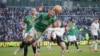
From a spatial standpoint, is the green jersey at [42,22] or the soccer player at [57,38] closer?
the green jersey at [42,22]

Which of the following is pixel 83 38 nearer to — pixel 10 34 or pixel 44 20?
pixel 10 34

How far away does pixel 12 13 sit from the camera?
3756cm

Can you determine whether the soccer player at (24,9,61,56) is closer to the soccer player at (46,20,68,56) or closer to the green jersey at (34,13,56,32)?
the green jersey at (34,13,56,32)

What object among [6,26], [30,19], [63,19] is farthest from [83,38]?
[30,19]

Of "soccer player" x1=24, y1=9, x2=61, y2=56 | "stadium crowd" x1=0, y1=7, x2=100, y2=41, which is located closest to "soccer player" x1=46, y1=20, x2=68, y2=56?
"soccer player" x1=24, y1=9, x2=61, y2=56

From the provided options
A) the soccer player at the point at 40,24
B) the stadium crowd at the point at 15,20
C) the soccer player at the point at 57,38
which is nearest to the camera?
the soccer player at the point at 40,24

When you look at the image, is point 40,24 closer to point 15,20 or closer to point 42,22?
point 42,22

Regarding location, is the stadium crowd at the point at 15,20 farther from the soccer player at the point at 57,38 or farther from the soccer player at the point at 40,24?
the soccer player at the point at 40,24

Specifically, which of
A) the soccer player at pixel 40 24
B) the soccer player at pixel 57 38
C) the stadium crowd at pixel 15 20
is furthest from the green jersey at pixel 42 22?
the stadium crowd at pixel 15 20

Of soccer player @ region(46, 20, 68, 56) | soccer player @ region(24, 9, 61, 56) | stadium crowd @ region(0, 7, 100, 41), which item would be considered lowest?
stadium crowd @ region(0, 7, 100, 41)

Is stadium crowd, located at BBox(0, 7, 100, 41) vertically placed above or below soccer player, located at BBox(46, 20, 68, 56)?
below

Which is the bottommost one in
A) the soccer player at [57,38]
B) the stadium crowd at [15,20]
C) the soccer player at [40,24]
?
the stadium crowd at [15,20]

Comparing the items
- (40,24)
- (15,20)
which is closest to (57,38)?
(40,24)

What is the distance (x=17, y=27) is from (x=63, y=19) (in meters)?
5.89
